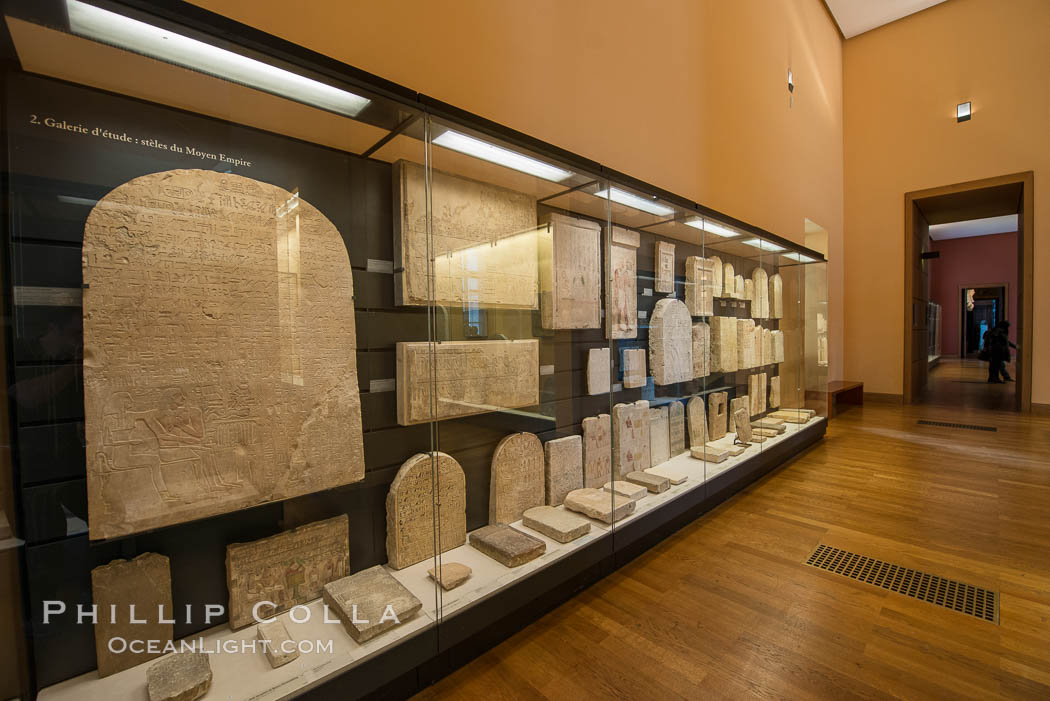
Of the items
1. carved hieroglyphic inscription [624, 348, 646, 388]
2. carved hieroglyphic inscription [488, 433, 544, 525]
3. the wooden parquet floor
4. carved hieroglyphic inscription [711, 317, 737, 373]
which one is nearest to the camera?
the wooden parquet floor

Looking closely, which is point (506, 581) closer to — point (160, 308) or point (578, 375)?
point (578, 375)

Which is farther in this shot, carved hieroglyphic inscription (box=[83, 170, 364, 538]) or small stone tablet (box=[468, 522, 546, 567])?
small stone tablet (box=[468, 522, 546, 567])

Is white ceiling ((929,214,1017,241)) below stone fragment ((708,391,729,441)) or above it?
above

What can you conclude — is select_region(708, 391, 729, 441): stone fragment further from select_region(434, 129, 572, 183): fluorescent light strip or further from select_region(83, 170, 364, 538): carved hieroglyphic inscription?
select_region(83, 170, 364, 538): carved hieroglyphic inscription

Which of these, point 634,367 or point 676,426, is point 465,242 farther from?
point 676,426

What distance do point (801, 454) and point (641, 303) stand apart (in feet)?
10.7

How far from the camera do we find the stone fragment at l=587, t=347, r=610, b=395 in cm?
288

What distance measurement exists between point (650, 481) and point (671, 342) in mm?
1070

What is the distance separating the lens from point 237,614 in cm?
158

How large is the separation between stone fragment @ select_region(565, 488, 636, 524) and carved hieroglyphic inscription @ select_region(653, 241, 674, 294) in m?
1.56

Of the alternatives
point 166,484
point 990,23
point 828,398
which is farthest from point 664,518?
point 990,23

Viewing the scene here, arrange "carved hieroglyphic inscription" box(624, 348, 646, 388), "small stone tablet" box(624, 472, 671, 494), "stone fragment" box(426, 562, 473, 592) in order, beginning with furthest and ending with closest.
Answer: "carved hieroglyphic inscription" box(624, 348, 646, 388)
"small stone tablet" box(624, 472, 671, 494)
"stone fragment" box(426, 562, 473, 592)

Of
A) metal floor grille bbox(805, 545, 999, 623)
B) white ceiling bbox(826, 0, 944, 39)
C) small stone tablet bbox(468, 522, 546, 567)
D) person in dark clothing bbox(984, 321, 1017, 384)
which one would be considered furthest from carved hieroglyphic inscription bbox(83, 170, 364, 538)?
person in dark clothing bbox(984, 321, 1017, 384)

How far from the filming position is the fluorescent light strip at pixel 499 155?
77.3 inches
